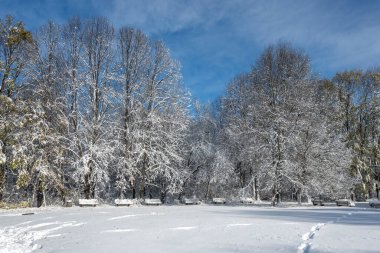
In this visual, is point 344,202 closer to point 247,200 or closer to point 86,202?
point 247,200

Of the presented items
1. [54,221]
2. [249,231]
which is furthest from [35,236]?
[249,231]

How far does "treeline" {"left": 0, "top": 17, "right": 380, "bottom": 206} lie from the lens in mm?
22234

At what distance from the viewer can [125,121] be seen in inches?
1102

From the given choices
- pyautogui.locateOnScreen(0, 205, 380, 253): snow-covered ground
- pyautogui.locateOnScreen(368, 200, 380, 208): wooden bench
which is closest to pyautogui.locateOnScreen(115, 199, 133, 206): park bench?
pyautogui.locateOnScreen(0, 205, 380, 253): snow-covered ground

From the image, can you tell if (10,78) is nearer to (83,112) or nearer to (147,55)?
(83,112)

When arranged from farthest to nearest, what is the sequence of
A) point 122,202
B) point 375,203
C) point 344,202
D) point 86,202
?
point 344,202
point 375,203
point 122,202
point 86,202

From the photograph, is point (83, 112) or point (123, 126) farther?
point (123, 126)

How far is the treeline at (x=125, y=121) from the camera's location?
875 inches

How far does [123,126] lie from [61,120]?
577 cm

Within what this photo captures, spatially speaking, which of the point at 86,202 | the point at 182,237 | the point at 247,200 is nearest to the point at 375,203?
the point at 247,200

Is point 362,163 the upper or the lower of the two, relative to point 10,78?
lower

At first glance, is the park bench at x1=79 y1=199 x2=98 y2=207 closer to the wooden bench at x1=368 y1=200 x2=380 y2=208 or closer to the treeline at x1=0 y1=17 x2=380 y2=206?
the treeline at x1=0 y1=17 x2=380 y2=206

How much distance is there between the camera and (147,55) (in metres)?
29.1

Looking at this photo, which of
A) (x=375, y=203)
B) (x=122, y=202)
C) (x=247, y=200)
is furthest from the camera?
(x=247, y=200)
